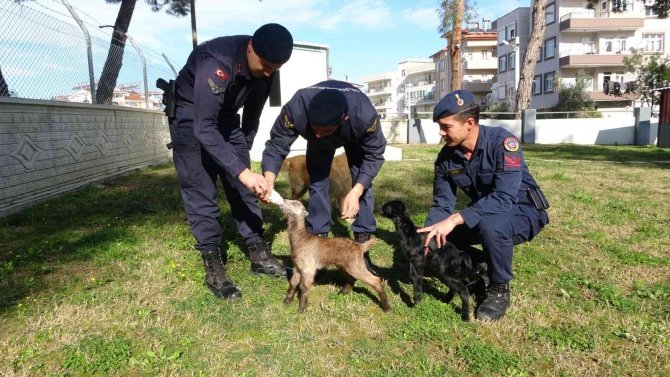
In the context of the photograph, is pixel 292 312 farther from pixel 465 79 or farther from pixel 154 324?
pixel 465 79

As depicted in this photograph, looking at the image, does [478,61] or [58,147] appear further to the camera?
[478,61]

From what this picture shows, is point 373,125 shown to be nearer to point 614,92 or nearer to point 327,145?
point 327,145

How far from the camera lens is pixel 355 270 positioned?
11.3 ft

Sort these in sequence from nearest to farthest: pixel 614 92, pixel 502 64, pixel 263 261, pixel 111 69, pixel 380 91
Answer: pixel 263 261
pixel 111 69
pixel 614 92
pixel 502 64
pixel 380 91

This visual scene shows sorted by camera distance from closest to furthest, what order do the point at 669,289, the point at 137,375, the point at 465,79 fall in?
1. the point at 137,375
2. the point at 669,289
3. the point at 465,79

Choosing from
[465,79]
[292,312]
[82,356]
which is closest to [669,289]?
[292,312]

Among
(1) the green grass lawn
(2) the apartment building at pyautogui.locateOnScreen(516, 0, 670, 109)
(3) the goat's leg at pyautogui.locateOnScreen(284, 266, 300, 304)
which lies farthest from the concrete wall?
(2) the apartment building at pyautogui.locateOnScreen(516, 0, 670, 109)

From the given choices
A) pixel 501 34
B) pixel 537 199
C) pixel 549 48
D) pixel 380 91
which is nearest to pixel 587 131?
pixel 537 199

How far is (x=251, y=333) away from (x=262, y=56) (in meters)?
1.90

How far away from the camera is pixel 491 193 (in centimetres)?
335

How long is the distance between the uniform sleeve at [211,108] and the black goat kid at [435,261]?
4.53ft

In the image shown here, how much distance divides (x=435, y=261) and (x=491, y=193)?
65 cm

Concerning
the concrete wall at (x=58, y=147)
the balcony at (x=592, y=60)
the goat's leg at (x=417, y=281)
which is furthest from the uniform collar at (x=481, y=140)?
the balcony at (x=592, y=60)

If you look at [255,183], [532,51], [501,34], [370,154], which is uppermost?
[501,34]
